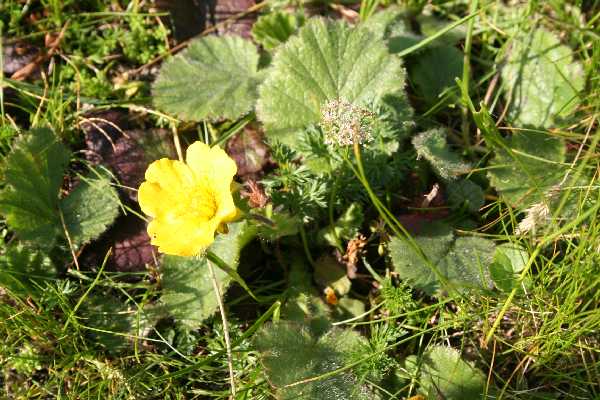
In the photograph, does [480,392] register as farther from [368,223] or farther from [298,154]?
[298,154]

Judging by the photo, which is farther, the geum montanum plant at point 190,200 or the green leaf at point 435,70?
the green leaf at point 435,70

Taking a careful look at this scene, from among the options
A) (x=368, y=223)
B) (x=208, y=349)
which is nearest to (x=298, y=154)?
(x=368, y=223)

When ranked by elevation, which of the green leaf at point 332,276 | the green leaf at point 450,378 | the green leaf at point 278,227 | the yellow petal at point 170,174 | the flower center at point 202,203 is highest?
the yellow petal at point 170,174

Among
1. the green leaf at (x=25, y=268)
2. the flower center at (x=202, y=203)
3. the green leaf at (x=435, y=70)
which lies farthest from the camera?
the green leaf at (x=435, y=70)

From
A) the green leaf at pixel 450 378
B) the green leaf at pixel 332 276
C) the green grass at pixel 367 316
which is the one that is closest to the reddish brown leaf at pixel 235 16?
the green grass at pixel 367 316

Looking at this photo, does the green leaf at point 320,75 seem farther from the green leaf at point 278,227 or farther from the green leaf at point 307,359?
the green leaf at point 307,359
